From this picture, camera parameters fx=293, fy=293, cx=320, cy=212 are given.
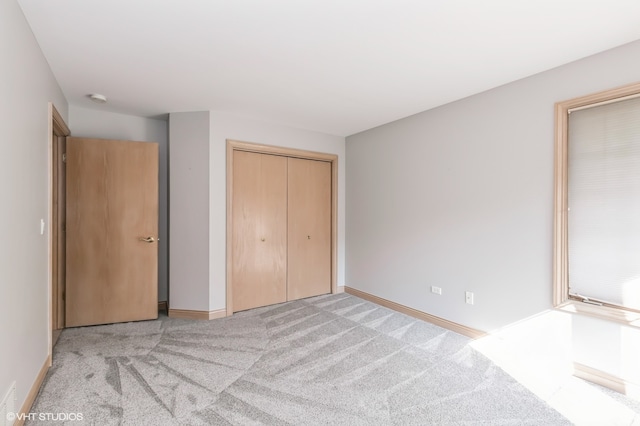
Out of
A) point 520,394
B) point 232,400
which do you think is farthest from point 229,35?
point 520,394

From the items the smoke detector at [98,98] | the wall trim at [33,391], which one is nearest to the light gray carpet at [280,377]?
the wall trim at [33,391]

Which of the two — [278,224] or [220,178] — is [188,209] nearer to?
[220,178]

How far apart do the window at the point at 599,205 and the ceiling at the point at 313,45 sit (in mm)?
442

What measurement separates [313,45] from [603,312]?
2.74 meters

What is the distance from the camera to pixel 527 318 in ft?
8.05

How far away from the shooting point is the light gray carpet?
175 cm

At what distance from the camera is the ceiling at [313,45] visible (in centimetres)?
164

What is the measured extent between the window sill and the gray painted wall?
336 cm

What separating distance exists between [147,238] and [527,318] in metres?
3.78

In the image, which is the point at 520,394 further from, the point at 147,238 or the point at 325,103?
the point at 147,238

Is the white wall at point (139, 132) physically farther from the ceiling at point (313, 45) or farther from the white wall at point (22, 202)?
the white wall at point (22, 202)

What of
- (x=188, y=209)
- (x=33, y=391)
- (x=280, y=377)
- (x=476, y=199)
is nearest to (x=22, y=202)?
(x=33, y=391)

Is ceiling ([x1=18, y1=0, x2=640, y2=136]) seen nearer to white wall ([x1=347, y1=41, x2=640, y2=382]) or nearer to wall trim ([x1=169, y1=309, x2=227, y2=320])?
white wall ([x1=347, y1=41, x2=640, y2=382])

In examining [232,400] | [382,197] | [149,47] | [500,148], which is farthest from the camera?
[382,197]
